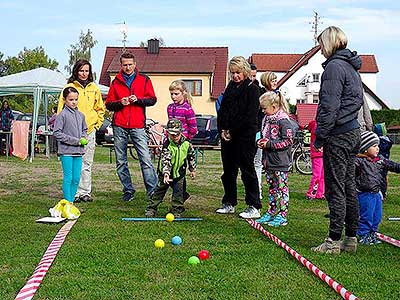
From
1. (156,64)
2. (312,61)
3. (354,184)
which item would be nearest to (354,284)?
(354,184)

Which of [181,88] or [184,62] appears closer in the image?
[181,88]

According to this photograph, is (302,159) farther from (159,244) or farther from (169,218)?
(159,244)

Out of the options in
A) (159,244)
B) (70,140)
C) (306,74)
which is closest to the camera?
(159,244)

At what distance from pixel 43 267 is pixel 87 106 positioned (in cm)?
439

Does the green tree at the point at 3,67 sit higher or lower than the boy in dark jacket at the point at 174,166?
higher

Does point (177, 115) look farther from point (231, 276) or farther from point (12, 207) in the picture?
point (231, 276)

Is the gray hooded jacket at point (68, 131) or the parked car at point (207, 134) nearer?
the gray hooded jacket at point (68, 131)

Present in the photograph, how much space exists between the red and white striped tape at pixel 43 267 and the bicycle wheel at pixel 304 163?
29.5ft

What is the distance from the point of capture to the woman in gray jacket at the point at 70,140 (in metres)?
8.07

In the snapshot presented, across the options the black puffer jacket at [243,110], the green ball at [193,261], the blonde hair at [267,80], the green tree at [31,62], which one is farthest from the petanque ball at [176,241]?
the green tree at [31,62]

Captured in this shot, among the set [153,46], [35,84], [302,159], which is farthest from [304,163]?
[153,46]

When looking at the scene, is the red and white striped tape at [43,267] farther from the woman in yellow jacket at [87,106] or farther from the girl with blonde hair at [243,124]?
the woman in yellow jacket at [87,106]

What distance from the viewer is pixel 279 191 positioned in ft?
23.9

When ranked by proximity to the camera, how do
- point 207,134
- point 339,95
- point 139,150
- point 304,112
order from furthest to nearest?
point 304,112, point 207,134, point 139,150, point 339,95
